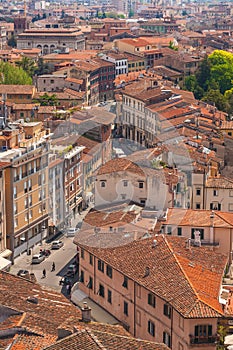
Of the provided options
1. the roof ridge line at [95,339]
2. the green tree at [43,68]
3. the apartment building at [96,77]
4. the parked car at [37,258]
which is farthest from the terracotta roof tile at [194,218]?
the green tree at [43,68]

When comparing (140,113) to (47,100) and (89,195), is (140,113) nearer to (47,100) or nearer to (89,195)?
(47,100)

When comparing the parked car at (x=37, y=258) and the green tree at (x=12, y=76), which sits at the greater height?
the green tree at (x=12, y=76)

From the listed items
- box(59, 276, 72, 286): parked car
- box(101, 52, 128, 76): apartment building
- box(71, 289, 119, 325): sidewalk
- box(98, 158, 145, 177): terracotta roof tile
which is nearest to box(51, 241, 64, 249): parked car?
box(98, 158, 145, 177): terracotta roof tile

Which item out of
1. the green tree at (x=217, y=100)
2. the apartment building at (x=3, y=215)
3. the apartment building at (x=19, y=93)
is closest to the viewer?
the apartment building at (x=3, y=215)

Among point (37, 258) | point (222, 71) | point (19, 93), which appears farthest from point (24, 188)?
point (222, 71)

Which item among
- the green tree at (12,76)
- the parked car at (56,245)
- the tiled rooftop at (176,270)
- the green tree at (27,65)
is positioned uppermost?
the tiled rooftop at (176,270)

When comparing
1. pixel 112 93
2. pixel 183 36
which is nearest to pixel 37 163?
pixel 112 93

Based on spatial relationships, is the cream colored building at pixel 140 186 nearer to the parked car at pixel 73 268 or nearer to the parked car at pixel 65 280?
the parked car at pixel 73 268

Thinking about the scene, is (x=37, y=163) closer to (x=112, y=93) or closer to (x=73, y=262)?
(x=73, y=262)

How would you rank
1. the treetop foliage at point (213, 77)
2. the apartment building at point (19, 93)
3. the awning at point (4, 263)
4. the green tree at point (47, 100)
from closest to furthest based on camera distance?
the awning at point (4, 263)
the green tree at point (47, 100)
the apartment building at point (19, 93)
the treetop foliage at point (213, 77)
